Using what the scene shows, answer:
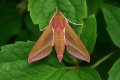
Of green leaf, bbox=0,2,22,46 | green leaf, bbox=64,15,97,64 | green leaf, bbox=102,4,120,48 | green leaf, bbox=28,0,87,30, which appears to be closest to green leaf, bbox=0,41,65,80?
green leaf, bbox=64,15,97,64

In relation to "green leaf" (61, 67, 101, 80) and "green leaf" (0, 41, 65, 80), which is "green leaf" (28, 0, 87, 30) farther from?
"green leaf" (61, 67, 101, 80)

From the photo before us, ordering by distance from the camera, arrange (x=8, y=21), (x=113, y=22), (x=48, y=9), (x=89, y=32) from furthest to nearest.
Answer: (x=8, y=21) → (x=113, y=22) → (x=89, y=32) → (x=48, y=9)

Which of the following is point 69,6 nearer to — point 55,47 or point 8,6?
point 55,47

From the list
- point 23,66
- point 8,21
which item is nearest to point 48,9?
point 23,66

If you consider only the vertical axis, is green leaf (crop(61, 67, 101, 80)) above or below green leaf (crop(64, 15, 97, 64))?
below

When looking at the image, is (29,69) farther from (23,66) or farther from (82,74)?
(82,74)

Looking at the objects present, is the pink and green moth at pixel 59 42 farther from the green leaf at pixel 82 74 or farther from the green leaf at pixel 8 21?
the green leaf at pixel 8 21
